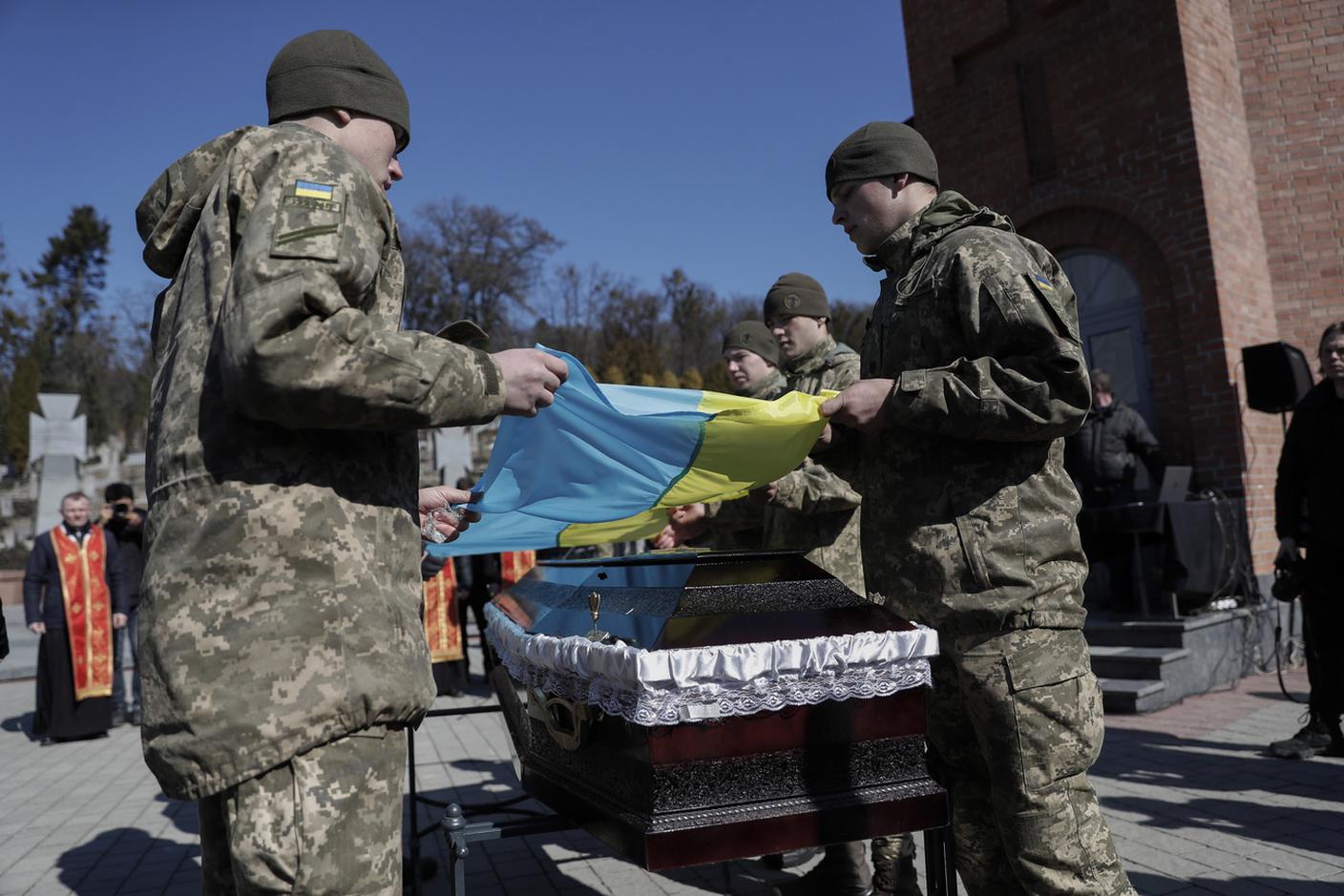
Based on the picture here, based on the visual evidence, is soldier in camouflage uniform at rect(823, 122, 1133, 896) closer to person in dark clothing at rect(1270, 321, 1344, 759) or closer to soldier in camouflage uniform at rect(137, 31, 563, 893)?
soldier in camouflage uniform at rect(137, 31, 563, 893)

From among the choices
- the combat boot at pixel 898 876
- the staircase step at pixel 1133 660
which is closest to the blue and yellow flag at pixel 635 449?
the combat boot at pixel 898 876

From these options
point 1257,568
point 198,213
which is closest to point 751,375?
point 198,213

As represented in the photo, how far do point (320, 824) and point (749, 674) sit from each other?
40.7 inches

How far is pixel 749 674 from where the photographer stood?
2281mm

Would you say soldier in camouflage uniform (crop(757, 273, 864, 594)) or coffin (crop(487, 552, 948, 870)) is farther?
soldier in camouflage uniform (crop(757, 273, 864, 594))

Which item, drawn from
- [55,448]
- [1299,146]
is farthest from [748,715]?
[55,448]

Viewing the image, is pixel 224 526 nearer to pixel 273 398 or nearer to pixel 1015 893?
pixel 273 398

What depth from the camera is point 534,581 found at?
4.12 m

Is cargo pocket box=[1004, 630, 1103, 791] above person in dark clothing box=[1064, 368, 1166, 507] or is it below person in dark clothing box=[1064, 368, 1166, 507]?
below

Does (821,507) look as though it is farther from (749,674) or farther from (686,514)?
(749,674)

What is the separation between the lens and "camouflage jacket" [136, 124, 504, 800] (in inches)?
64.2

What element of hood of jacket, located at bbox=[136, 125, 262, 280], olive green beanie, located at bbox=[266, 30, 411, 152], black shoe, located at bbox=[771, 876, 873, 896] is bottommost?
black shoe, located at bbox=[771, 876, 873, 896]

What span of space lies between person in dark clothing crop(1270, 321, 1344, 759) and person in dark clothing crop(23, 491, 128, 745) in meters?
9.45

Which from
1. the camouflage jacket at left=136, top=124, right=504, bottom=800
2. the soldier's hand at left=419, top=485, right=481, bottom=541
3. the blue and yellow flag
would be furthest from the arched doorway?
the camouflage jacket at left=136, top=124, right=504, bottom=800
